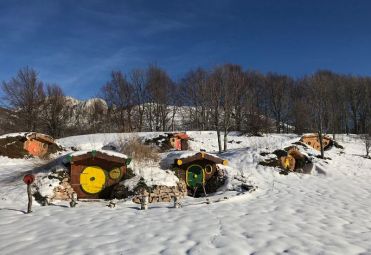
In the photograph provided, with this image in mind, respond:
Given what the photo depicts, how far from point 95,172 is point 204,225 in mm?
7480

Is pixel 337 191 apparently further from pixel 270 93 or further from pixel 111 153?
pixel 270 93

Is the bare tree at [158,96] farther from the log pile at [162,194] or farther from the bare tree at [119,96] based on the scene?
the log pile at [162,194]

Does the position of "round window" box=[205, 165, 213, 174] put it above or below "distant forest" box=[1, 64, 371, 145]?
below

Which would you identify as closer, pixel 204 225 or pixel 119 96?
pixel 204 225

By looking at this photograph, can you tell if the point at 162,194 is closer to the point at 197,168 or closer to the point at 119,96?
the point at 197,168

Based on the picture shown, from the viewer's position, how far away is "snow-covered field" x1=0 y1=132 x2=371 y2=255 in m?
7.82

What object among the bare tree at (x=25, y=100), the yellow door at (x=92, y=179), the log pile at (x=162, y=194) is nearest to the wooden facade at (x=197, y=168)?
the log pile at (x=162, y=194)

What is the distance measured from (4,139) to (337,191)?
2083 cm

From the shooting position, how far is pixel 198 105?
171 ft

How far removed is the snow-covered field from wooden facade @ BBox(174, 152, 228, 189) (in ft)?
8.26

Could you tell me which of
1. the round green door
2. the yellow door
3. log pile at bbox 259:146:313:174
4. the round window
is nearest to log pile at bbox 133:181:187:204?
the round green door

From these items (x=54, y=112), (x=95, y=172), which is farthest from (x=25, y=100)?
(x=95, y=172)

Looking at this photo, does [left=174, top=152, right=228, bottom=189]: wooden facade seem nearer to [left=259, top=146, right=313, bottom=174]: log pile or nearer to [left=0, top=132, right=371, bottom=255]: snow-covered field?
[left=0, top=132, right=371, bottom=255]: snow-covered field

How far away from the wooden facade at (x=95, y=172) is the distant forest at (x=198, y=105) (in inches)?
584
